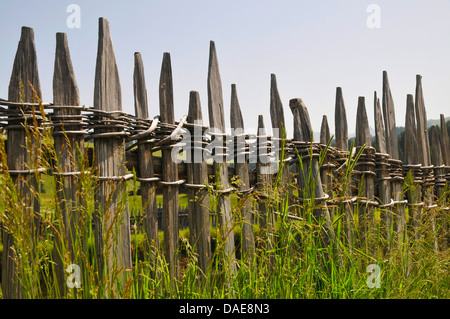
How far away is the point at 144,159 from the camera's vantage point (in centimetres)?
242

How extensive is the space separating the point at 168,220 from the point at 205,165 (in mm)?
450

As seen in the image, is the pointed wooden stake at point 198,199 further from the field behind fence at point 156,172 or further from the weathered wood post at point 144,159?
the weathered wood post at point 144,159

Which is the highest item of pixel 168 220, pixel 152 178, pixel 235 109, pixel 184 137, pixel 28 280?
pixel 235 109

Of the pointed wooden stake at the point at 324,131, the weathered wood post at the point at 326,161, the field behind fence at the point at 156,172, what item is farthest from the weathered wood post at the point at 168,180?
the pointed wooden stake at the point at 324,131

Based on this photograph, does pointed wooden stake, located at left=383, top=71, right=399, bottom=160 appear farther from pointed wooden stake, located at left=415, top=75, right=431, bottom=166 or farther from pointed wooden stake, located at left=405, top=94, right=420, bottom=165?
pointed wooden stake, located at left=415, top=75, right=431, bottom=166

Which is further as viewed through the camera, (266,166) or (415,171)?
Answer: (415,171)

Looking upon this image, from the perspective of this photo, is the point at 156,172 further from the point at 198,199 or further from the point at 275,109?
the point at 275,109

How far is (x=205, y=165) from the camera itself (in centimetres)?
269

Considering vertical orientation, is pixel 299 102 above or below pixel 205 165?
above

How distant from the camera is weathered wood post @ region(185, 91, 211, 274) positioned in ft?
8.64

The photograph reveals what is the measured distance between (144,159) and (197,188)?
0.43m

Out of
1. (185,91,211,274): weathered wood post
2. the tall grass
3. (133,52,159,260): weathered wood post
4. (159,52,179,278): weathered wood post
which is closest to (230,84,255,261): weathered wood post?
(185,91,211,274): weathered wood post

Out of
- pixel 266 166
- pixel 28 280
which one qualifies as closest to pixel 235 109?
pixel 266 166
